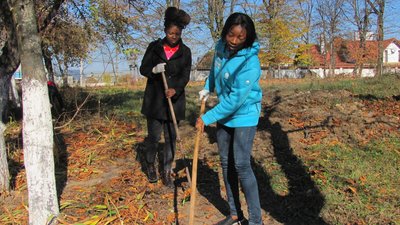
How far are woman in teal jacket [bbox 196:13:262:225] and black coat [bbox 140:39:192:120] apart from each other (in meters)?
0.81

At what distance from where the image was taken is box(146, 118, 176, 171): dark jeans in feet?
13.4

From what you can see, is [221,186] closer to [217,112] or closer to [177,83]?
[177,83]

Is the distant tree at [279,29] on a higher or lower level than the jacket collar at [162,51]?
higher

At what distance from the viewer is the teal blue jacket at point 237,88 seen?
9.26 feet

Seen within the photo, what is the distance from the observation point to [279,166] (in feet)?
15.9

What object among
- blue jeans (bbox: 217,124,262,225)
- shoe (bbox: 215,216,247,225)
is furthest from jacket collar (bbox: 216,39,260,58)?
shoe (bbox: 215,216,247,225)

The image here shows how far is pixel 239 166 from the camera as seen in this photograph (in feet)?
9.98

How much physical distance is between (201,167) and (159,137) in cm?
103

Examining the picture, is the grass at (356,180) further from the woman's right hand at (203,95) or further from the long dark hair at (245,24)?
the long dark hair at (245,24)

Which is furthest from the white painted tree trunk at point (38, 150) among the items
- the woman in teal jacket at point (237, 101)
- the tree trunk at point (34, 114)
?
the woman in teal jacket at point (237, 101)

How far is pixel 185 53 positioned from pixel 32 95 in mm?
1638

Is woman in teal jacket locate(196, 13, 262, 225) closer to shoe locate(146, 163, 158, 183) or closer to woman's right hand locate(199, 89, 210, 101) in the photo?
woman's right hand locate(199, 89, 210, 101)

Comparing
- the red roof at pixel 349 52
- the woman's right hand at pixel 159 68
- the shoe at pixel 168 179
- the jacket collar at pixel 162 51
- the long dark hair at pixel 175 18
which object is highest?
the red roof at pixel 349 52

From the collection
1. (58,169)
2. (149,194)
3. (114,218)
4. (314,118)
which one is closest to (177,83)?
(149,194)
